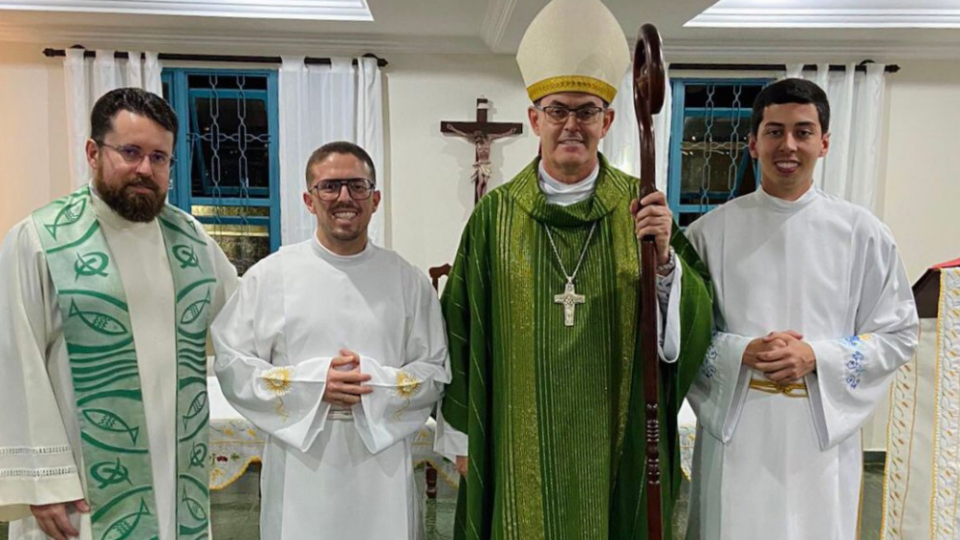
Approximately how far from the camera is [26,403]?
1.72m

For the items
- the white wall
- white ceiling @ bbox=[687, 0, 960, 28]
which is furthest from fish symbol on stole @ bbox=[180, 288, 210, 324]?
the white wall

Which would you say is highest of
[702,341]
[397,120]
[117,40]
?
[117,40]

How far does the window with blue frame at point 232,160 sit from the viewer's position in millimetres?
4910

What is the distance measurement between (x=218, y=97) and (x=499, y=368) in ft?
13.0

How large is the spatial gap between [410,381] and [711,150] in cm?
397

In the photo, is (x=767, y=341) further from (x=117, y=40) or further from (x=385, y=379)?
(x=117, y=40)

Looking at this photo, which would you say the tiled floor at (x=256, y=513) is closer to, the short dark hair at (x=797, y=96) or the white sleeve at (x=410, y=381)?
the white sleeve at (x=410, y=381)

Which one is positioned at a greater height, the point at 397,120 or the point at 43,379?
the point at 397,120

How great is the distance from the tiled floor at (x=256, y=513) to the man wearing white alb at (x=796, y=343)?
1.69 meters

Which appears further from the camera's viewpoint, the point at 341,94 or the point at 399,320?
the point at 341,94

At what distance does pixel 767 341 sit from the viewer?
192cm

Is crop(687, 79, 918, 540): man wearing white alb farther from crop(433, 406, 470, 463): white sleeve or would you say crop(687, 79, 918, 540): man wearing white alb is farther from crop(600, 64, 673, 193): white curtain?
crop(600, 64, 673, 193): white curtain

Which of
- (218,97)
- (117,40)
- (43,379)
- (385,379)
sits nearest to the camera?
(43,379)

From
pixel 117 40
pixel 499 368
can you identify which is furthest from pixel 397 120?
pixel 499 368
